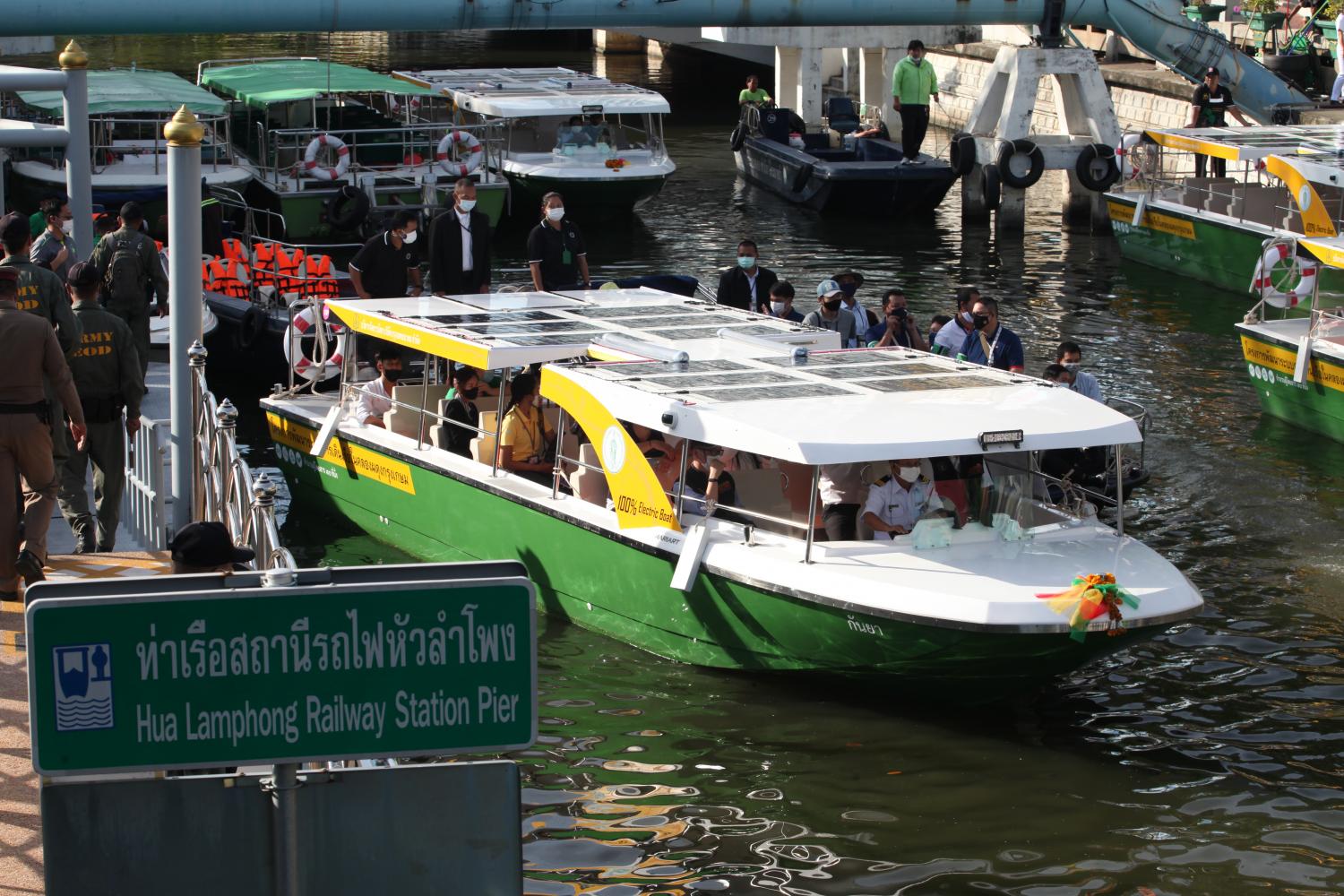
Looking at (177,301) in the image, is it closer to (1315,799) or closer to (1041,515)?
(1041,515)

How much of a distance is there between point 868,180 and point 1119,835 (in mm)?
21393

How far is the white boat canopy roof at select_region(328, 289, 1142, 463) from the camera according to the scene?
10141mm

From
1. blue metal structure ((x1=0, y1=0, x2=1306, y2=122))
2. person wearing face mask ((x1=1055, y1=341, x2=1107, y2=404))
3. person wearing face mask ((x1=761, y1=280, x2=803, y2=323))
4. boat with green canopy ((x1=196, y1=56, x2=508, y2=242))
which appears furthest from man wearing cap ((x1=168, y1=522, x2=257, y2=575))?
blue metal structure ((x1=0, y1=0, x2=1306, y2=122))

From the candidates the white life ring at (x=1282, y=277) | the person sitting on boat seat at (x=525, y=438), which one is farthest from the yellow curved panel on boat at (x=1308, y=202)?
the person sitting on boat seat at (x=525, y=438)

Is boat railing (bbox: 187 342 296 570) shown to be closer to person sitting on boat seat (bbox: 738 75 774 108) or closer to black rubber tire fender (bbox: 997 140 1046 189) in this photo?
black rubber tire fender (bbox: 997 140 1046 189)

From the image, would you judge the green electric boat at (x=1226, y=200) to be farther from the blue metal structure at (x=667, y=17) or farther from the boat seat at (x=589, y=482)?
the boat seat at (x=589, y=482)

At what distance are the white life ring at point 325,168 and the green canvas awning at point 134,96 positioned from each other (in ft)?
5.46

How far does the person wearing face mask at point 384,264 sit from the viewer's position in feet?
53.1

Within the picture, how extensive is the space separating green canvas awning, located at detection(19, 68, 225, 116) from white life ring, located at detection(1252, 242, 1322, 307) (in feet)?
49.5

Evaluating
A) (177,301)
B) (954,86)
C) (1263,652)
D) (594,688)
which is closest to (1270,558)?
(1263,652)

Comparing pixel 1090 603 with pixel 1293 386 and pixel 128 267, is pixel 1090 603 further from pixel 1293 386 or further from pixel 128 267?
pixel 1293 386

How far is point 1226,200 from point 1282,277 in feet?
18.8

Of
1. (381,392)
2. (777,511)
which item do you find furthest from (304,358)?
(777,511)

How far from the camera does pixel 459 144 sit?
28.3 m
